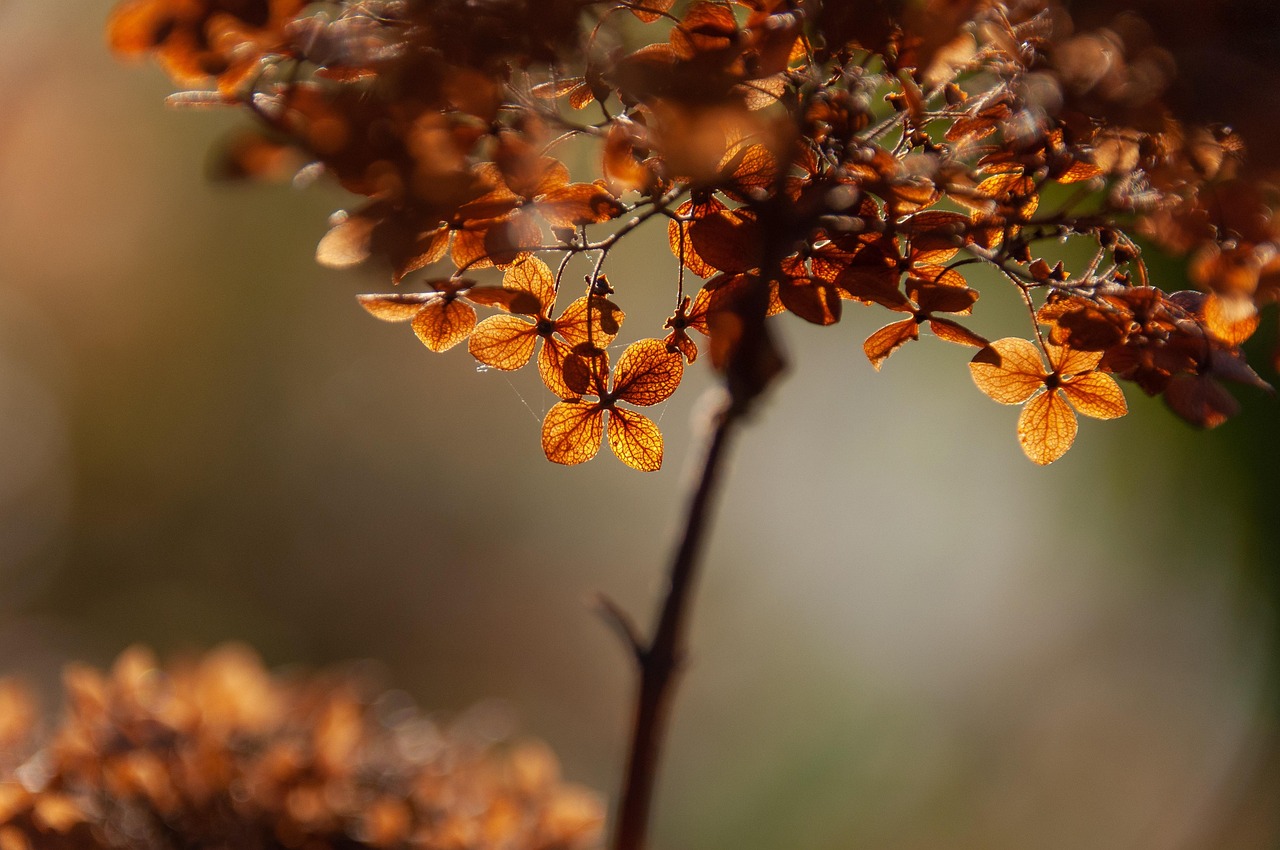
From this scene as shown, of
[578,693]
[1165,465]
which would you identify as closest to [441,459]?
[578,693]

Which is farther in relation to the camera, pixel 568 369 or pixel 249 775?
pixel 249 775

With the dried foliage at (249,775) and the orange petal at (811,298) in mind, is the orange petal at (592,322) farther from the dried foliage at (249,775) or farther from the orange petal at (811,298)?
the dried foliage at (249,775)

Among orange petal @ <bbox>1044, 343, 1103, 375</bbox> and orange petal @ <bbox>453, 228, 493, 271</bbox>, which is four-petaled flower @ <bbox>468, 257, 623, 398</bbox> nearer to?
orange petal @ <bbox>453, 228, 493, 271</bbox>

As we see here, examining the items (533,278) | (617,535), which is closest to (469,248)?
(533,278)

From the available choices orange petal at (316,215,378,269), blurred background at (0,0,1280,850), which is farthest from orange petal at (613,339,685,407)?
blurred background at (0,0,1280,850)

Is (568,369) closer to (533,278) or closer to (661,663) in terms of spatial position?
(533,278)

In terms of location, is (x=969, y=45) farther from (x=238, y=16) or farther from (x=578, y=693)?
(x=578, y=693)
